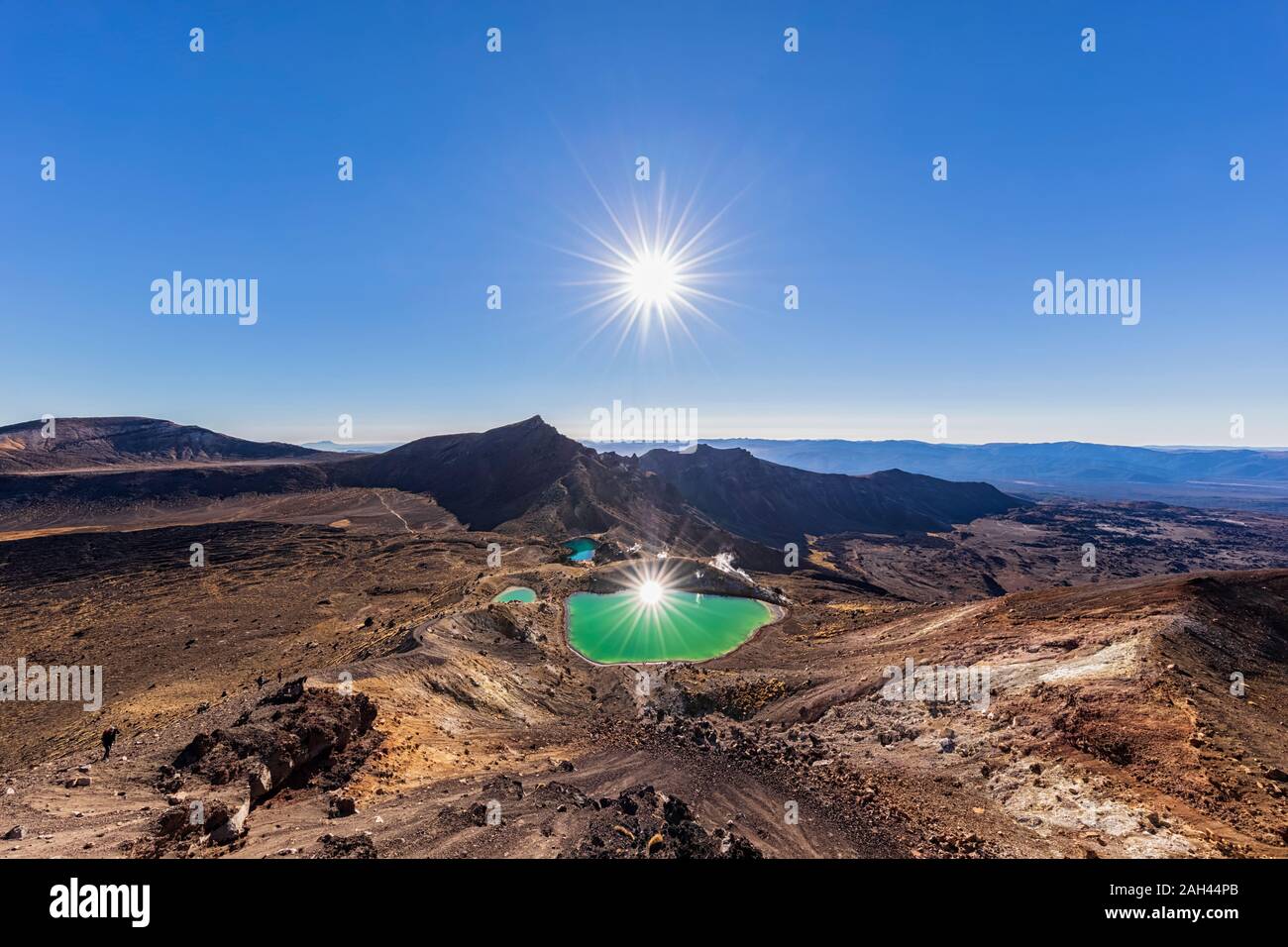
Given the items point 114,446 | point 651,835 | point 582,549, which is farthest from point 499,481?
point 114,446

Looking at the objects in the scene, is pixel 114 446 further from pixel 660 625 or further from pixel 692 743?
pixel 692 743

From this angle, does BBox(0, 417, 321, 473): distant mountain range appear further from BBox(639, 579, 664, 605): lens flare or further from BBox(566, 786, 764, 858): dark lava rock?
BBox(566, 786, 764, 858): dark lava rock

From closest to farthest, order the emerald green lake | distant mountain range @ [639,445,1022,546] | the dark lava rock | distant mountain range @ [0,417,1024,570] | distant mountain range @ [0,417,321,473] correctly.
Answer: the dark lava rock, the emerald green lake, distant mountain range @ [0,417,1024,570], distant mountain range @ [0,417,321,473], distant mountain range @ [639,445,1022,546]

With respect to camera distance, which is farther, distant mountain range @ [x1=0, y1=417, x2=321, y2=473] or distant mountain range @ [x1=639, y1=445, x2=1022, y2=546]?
distant mountain range @ [x1=639, y1=445, x2=1022, y2=546]

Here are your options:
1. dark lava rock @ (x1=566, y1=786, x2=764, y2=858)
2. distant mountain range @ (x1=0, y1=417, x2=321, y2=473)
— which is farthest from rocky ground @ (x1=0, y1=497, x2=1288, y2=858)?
distant mountain range @ (x1=0, y1=417, x2=321, y2=473)

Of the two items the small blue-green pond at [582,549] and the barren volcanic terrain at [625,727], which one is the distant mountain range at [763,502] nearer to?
the small blue-green pond at [582,549]

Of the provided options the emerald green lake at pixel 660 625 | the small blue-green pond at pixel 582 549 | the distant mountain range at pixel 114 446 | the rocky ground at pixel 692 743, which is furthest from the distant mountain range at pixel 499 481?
the rocky ground at pixel 692 743
